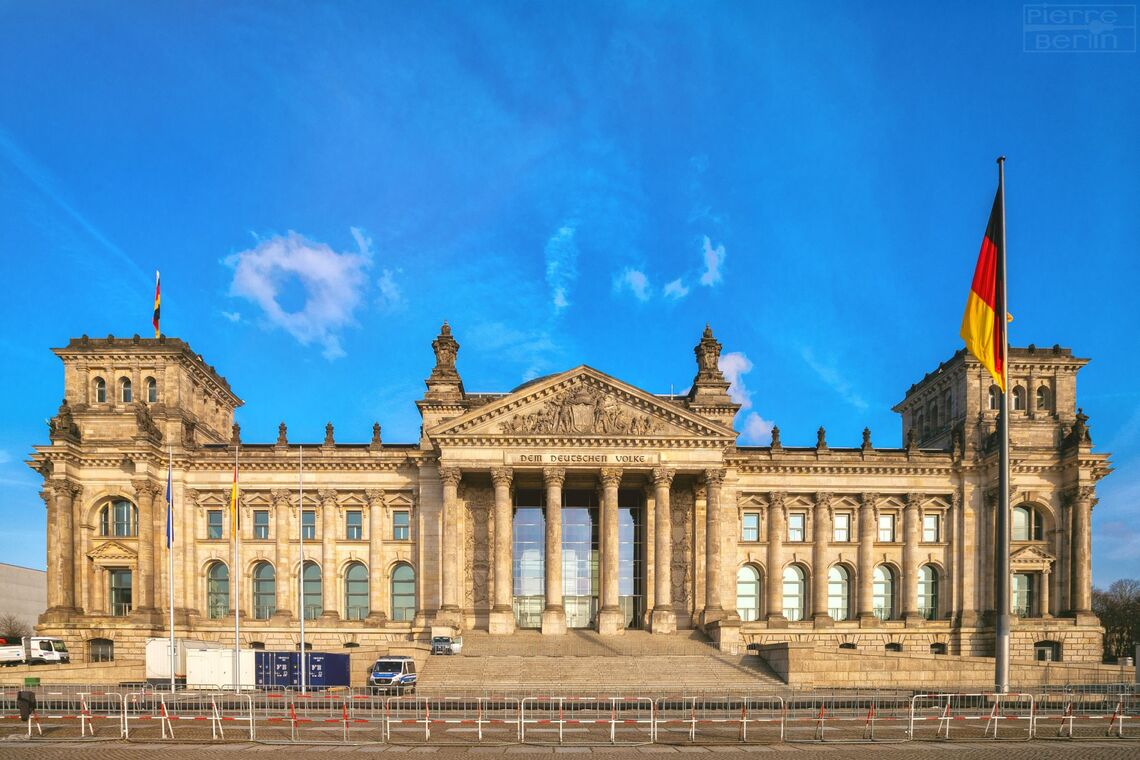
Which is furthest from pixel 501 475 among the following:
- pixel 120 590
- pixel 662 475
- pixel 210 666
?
pixel 120 590

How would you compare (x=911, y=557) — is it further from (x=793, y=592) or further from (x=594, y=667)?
(x=594, y=667)

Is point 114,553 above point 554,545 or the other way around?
the other way around

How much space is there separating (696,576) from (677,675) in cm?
1480

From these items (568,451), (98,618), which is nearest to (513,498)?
(568,451)

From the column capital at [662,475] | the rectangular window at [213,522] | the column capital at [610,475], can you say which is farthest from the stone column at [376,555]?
the column capital at [662,475]

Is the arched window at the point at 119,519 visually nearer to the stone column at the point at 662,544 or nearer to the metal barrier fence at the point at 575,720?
the metal barrier fence at the point at 575,720

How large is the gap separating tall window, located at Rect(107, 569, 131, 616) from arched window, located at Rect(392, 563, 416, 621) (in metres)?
19.0

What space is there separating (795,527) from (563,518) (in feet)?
59.2

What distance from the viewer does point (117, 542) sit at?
6125cm

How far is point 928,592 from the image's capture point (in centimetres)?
6581

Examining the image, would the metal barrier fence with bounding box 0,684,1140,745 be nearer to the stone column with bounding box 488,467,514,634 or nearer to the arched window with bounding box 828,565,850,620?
the stone column with bounding box 488,467,514,634

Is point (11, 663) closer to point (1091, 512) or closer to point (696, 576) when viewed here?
point (696, 576)

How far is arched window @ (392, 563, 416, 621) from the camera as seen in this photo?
63500mm

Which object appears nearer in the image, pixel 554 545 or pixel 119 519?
pixel 554 545
